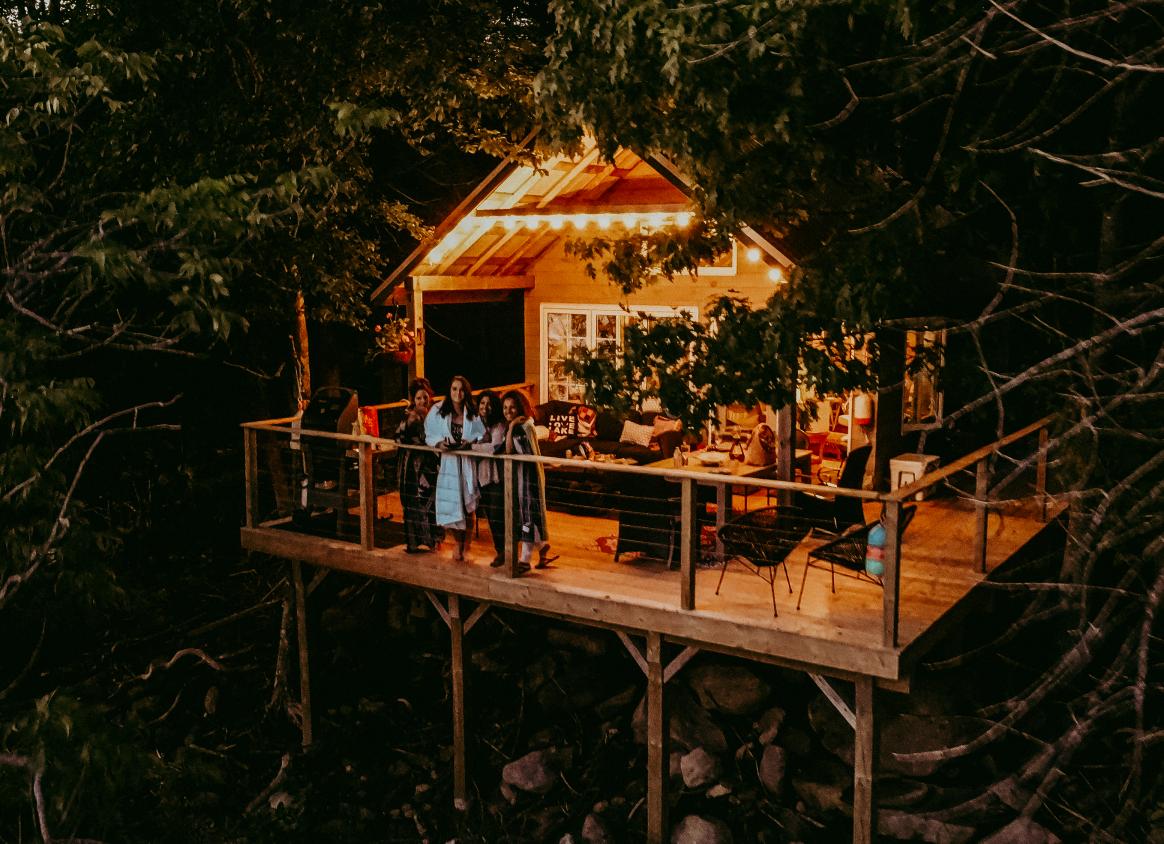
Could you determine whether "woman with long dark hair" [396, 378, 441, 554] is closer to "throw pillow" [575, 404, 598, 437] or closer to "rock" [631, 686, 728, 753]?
"rock" [631, 686, 728, 753]

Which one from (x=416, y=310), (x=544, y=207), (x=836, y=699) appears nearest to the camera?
(x=836, y=699)

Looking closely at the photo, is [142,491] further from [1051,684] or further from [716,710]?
[1051,684]

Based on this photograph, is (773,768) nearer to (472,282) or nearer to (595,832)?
(595,832)

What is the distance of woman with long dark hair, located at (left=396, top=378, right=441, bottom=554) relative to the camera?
409 inches

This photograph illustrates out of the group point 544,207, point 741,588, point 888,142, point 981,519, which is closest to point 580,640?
point 741,588

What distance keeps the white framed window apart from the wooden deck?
3.66m

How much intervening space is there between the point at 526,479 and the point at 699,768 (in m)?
3.28

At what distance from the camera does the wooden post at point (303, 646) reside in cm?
1219

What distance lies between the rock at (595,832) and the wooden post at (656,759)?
0.61 m

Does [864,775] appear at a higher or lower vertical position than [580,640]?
higher

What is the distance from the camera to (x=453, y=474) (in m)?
10.1

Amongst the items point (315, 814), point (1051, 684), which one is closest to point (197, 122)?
point (315, 814)

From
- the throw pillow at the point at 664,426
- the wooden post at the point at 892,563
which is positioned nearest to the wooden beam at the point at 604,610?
the wooden post at the point at 892,563

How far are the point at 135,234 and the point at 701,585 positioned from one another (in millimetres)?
6819
